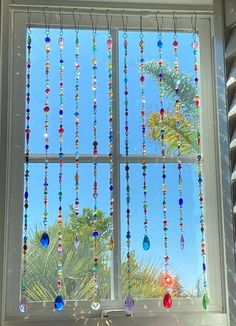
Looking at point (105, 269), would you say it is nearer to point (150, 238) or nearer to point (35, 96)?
point (150, 238)

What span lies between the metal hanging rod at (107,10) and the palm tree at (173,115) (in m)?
0.18

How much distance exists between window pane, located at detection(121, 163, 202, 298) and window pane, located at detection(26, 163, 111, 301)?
7 cm

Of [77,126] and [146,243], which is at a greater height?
[77,126]

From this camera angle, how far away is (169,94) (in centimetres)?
180

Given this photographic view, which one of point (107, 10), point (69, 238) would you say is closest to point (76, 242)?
point (69, 238)

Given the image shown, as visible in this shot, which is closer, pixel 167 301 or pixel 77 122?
pixel 167 301

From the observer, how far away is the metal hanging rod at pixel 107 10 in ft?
5.77

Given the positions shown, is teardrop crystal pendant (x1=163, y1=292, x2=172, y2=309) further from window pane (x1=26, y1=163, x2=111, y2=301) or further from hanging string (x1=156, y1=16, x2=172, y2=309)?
window pane (x1=26, y1=163, x2=111, y2=301)

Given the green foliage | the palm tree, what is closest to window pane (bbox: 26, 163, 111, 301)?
the green foliage

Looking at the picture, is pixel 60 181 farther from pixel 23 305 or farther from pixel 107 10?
pixel 107 10

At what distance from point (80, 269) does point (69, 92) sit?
588 mm

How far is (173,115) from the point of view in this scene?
1789 millimetres

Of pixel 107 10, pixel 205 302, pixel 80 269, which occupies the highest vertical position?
pixel 107 10

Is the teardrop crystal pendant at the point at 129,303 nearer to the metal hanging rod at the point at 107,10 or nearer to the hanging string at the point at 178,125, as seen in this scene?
the hanging string at the point at 178,125
